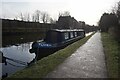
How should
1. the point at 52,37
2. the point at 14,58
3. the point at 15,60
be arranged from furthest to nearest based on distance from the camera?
the point at 52,37, the point at 14,58, the point at 15,60

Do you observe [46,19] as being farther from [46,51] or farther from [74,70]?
[74,70]

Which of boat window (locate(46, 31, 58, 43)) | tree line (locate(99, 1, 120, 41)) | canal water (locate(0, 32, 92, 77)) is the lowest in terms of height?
canal water (locate(0, 32, 92, 77))

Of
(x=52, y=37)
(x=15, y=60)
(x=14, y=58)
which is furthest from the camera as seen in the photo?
(x=52, y=37)

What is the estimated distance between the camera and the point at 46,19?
4592 inches

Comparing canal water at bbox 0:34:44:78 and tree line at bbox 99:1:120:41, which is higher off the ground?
tree line at bbox 99:1:120:41

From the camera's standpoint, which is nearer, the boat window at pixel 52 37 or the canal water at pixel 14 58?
the canal water at pixel 14 58

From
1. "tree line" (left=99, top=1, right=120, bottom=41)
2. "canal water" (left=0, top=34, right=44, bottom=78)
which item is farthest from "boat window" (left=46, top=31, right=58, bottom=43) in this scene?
"tree line" (left=99, top=1, right=120, bottom=41)

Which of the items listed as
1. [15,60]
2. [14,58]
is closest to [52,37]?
[14,58]

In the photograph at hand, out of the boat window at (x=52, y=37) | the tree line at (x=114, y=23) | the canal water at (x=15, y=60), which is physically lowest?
the canal water at (x=15, y=60)

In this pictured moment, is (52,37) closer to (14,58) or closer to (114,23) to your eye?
(14,58)

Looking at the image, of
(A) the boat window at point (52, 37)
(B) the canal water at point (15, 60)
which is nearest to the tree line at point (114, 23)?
(A) the boat window at point (52, 37)

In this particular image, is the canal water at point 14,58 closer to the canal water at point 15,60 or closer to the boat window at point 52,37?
the canal water at point 15,60

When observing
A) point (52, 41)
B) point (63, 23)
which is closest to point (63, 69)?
point (52, 41)

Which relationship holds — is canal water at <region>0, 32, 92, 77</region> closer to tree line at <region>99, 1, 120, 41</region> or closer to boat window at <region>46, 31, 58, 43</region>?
boat window at <region>46, 31, 58, 43</region>
